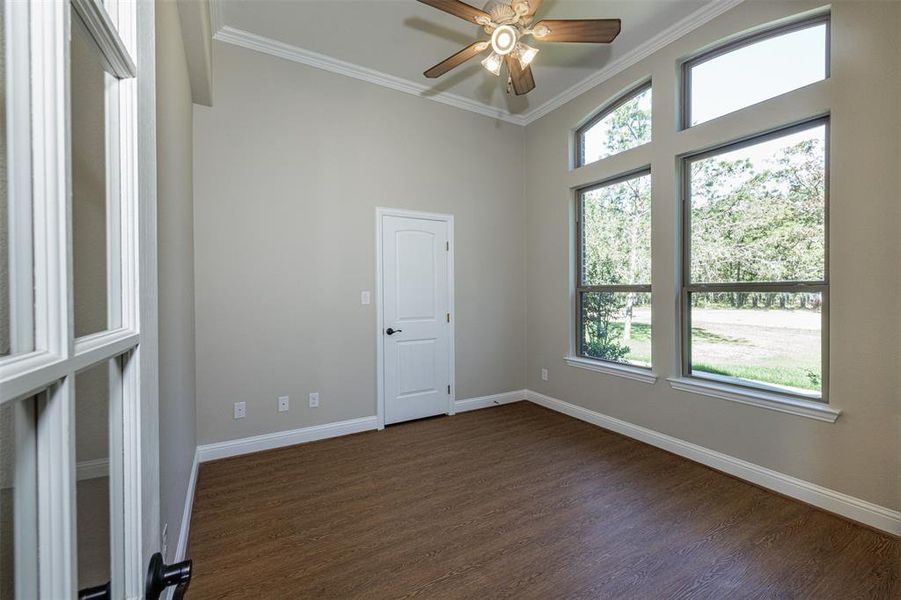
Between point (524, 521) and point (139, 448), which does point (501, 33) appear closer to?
point (139, 448)

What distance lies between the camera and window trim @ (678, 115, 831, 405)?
2.36 metres

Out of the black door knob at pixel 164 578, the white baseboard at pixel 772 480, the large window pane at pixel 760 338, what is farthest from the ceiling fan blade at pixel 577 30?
the white baseboard at pixel 772 480

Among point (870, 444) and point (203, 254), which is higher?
point (203, 254)

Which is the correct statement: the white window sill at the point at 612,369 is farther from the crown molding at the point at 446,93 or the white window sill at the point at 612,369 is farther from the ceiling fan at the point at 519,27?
the crown molding at the point at 446,93

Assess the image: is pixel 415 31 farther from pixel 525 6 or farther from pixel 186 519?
pixel 186 519

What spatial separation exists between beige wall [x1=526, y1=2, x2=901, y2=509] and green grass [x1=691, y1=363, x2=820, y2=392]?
0.19 m

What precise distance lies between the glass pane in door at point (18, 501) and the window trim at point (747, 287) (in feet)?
10.9

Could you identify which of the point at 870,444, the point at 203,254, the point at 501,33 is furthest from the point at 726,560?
the point at 203,254

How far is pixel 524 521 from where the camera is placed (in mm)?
2203

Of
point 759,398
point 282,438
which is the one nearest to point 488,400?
point 282,438

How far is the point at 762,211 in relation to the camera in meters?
2.66

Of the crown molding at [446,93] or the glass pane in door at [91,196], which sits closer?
the glass pane in door at [91,196]

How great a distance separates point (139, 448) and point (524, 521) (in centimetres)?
213

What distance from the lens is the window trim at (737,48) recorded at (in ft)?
7.73
